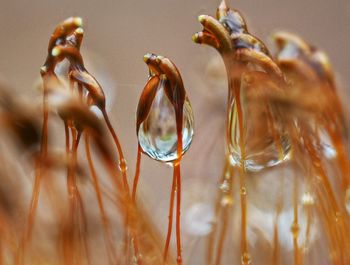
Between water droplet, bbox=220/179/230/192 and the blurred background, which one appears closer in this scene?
water droplet, bbox=220/179/230/192

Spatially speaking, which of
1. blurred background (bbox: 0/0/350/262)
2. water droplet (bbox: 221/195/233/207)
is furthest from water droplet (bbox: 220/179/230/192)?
blurred background (bbox: 0/0/350/262)

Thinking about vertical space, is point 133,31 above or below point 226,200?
above

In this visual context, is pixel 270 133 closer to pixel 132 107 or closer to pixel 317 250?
pixel 317 250

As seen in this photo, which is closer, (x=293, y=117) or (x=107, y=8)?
(x=293, y=117)

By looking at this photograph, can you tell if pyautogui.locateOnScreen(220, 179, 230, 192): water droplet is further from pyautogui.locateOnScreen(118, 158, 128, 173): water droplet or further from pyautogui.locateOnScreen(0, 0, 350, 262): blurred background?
pyautogui.locateOnScreen(0, 0, 350, 262): blurred background

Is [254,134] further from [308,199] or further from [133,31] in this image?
[133,31]

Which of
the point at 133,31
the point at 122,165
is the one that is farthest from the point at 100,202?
the point at 133,31

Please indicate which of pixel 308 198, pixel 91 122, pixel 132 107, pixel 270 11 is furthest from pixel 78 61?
pixel 270 11

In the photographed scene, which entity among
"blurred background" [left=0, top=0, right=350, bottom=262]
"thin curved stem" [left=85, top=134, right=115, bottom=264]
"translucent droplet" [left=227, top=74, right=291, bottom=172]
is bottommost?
"thin curved stem" [left=85, top=134, right=115, bottom=264]
